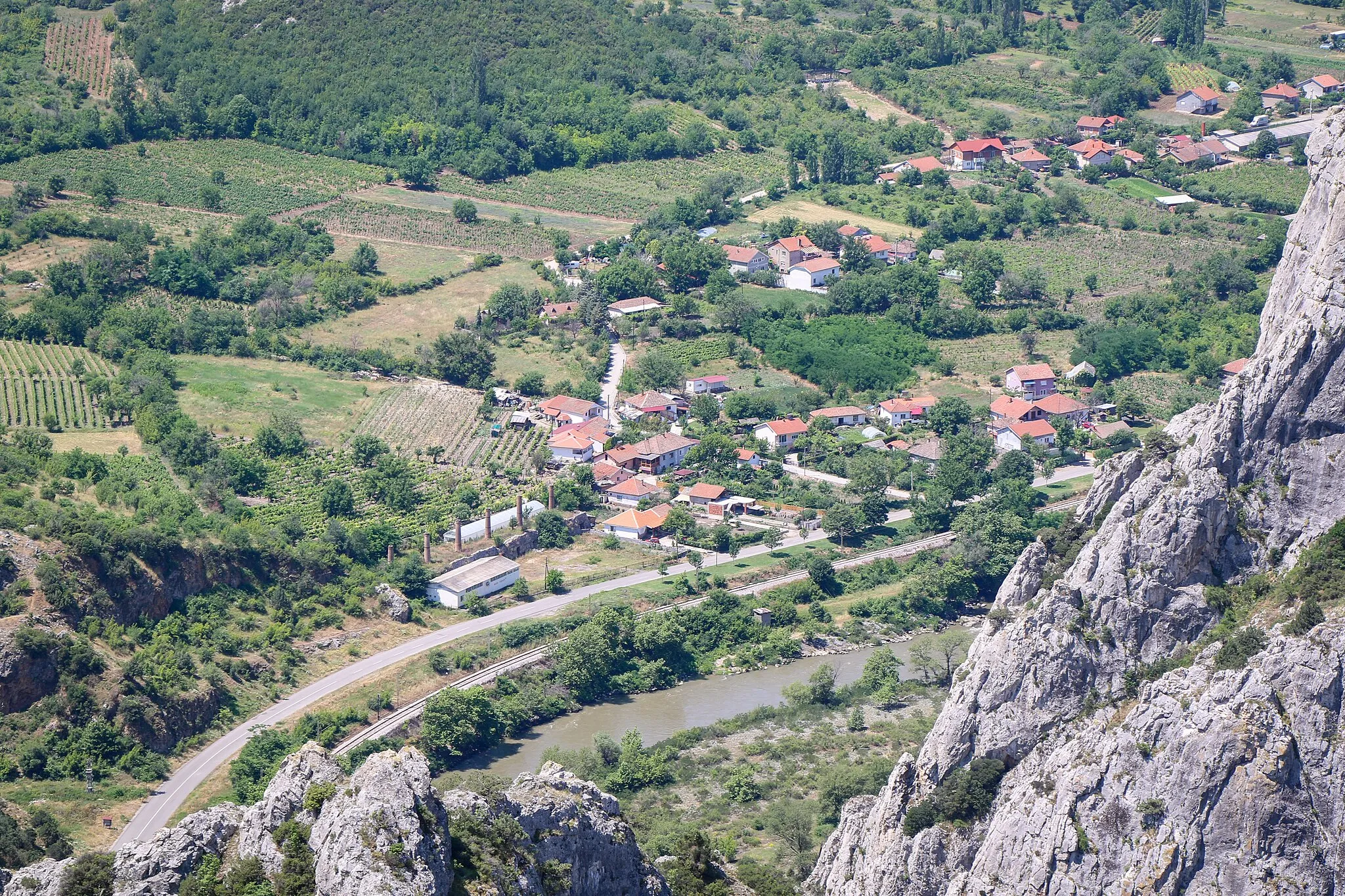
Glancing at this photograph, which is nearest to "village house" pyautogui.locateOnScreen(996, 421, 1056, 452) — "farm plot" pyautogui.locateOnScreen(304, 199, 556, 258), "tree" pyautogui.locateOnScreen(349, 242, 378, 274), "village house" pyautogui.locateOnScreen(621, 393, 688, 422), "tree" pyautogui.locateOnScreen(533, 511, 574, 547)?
"village house" pyautogui.locateOnScreen(621, 393, 688, 422)

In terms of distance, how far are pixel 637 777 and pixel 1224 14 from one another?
12306cm

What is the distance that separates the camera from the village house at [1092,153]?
136875mm

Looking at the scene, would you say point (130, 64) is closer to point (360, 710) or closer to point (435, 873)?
point (360, 710)

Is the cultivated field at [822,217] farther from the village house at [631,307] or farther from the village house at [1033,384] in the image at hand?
the village house at [1033,384]

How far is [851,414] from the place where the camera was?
330ft

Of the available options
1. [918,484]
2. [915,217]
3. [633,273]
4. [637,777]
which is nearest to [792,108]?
[915,217]

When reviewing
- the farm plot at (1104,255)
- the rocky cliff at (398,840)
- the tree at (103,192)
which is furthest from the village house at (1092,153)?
the rocky cliff at (398,840)

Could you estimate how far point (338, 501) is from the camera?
84.9m

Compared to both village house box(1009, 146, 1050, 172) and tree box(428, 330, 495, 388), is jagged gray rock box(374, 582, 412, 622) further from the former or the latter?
village house box(1009, 146, 1050, 172)

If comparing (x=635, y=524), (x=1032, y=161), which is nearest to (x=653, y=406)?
(x=635, y=524)

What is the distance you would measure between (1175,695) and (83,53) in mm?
124472

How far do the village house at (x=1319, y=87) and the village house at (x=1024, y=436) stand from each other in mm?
60130

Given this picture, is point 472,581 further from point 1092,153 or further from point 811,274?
point 1092,153

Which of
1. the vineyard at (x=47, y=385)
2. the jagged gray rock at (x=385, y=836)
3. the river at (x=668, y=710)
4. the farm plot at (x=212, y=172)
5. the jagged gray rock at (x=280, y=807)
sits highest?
the jagged gray rock at (x=385, y=836)
